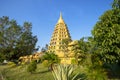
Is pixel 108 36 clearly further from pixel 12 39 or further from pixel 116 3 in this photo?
pixel 12 39

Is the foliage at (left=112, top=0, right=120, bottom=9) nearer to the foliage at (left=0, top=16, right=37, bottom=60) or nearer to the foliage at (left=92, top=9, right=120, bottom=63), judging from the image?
the foliage at (left=92, top=9, right=120, bottom=63)

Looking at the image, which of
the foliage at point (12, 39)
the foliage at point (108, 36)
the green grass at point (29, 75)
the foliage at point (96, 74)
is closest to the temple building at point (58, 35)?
the foliage at point (12, 39)

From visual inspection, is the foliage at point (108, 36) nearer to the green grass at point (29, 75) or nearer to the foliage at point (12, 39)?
the green grass at point (29, 75)

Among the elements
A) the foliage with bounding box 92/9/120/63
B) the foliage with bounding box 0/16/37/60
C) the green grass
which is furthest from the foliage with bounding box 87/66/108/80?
the foliage with bounding box 0/16/37/60

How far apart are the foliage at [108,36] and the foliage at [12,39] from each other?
23.4 m

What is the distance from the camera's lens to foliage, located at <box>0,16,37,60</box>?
1465 inches

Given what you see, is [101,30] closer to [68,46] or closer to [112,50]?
[112,50]

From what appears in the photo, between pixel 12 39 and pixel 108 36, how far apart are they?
25260 mm

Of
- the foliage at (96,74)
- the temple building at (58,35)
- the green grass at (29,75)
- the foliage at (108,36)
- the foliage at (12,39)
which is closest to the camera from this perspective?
the foliage at (96,74)

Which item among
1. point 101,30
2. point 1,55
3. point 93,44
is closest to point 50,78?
point 93,44

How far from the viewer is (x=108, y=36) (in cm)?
1508

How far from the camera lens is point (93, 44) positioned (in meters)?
16.3

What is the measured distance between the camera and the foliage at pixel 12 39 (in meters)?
37.2

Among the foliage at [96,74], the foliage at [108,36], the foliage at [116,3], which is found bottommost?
the foliage at [96,74]
